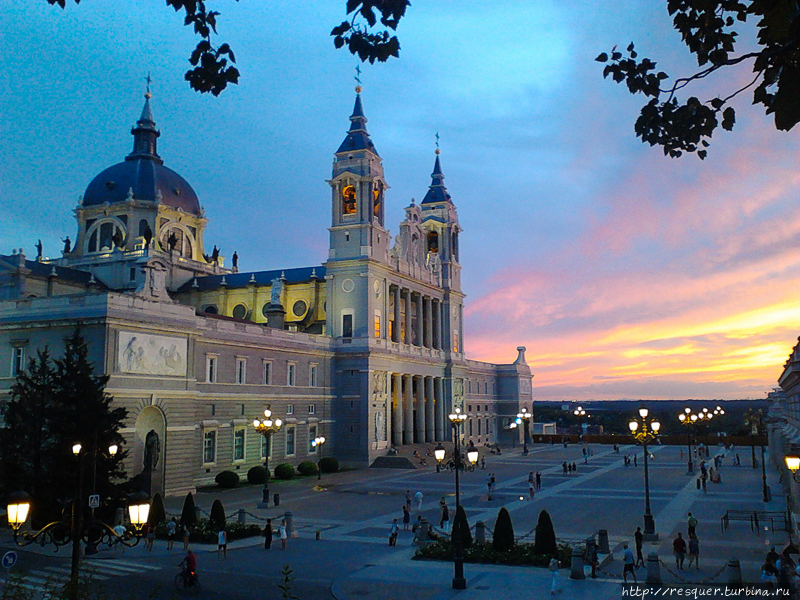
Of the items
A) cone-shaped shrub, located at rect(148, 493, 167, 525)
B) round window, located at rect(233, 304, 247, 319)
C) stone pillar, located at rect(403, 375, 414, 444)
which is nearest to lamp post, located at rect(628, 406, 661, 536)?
cone-shaped shrub, located at rect(148, 493, 167, 525)

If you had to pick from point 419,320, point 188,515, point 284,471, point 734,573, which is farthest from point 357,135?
point 734,573

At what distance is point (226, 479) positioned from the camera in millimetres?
50031

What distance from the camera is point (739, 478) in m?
58.0

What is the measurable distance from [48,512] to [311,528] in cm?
1155

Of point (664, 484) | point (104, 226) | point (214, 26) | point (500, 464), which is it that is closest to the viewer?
→ point (214, 26)

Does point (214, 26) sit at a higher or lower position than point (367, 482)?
higher

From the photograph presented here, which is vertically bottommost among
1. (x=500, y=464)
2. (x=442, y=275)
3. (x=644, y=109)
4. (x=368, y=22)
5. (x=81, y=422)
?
(x=500, y=464)

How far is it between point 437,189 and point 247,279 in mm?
28861

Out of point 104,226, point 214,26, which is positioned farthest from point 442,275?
point 214,26

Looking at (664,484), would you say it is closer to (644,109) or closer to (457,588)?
(457,588)

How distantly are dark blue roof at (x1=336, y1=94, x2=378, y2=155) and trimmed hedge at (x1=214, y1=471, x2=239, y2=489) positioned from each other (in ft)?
123

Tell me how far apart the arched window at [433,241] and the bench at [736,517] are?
6077 cm

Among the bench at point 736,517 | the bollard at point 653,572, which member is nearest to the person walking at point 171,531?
the bollard at point 653,572

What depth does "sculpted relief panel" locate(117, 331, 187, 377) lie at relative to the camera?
42.4 metres
